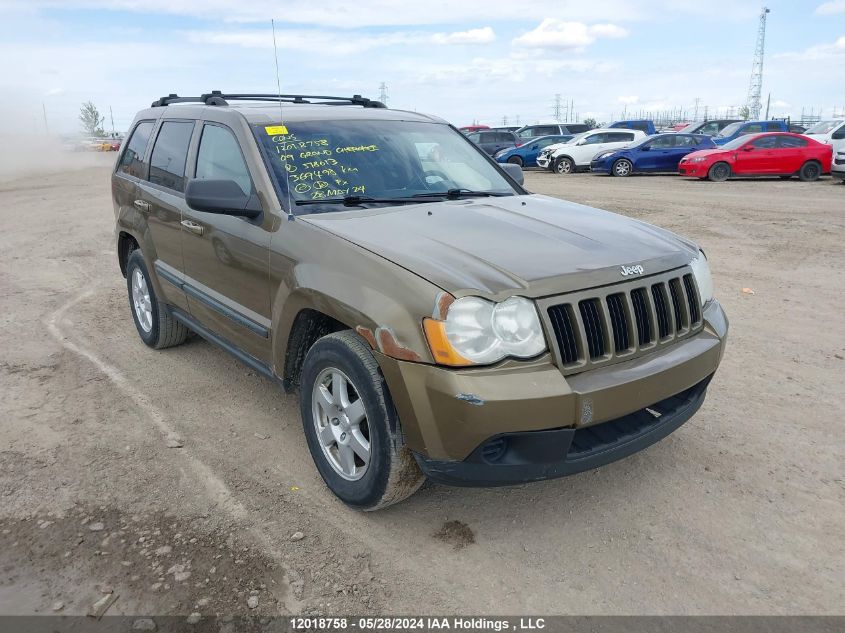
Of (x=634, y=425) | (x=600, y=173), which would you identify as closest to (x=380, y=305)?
(x=634, y=425)

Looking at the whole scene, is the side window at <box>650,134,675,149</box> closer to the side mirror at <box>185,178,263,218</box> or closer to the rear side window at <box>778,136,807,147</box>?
the rear side window at <box>778,136,807,147</box>

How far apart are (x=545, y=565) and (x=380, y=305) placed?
4.18ft

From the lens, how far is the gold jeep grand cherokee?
2578mm

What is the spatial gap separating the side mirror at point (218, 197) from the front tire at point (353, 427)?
0.86m

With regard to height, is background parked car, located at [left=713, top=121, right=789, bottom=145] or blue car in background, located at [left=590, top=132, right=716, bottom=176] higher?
background parked car, located at [left=713, top=121, right=789, bottom=145]

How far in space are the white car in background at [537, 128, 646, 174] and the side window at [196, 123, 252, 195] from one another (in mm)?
20630

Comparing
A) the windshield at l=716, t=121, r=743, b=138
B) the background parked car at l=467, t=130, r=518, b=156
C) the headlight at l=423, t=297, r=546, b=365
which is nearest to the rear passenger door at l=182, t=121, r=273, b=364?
the headlight at l=423, t=297, r=546, b=365

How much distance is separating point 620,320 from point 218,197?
200 centimetres

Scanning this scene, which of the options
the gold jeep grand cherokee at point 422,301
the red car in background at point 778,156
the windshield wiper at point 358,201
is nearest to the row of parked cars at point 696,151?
the red car in background at point 778,156

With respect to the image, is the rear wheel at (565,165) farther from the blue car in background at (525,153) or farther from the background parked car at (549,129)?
the background parked car at (549,129)

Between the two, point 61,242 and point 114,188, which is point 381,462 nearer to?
point 114,188

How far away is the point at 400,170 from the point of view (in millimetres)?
3916

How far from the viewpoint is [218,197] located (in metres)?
Answer: 3.34

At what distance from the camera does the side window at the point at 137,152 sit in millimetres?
5117
